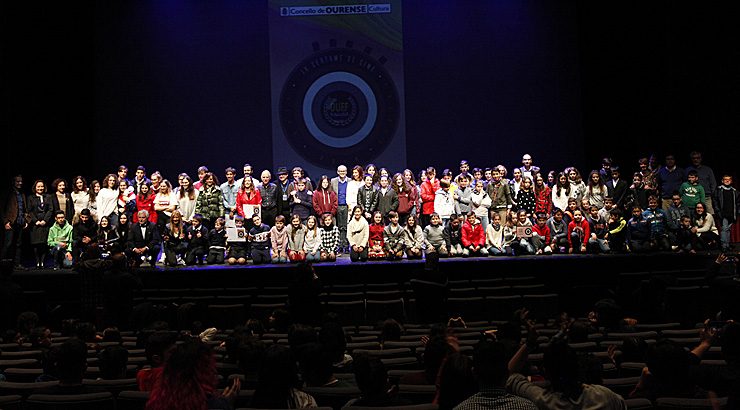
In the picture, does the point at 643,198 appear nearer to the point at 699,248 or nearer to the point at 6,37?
the point at 699,248

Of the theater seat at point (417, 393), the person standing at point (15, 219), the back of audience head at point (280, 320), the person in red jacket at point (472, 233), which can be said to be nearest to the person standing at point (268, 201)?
the person in red jacket at point (472, 233)

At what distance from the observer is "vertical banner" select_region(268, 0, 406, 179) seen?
53.9ft

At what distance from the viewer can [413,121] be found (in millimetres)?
16578

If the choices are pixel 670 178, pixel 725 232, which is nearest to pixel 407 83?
pixel 670 178

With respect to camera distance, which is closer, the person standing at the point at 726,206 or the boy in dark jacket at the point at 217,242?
the boy in dark jacket at the point at 217,242

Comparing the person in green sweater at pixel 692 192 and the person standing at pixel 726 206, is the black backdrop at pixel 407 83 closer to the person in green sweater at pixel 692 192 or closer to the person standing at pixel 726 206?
the person in green sweater at pixel 692 192

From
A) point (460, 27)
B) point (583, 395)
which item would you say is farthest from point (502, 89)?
point (583, 395)

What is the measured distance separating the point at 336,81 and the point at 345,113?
744 millimetres

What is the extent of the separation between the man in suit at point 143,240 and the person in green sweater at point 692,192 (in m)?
8.96

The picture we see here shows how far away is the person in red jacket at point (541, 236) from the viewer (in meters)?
12.6

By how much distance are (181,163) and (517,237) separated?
7.81 meters

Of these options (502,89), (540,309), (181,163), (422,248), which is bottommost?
(540,309)

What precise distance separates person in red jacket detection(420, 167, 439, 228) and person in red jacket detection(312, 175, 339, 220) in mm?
1691

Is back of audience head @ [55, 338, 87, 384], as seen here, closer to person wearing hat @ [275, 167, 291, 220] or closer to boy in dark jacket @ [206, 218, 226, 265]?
boy in dark jacket @ [206, 218, 226, 265]
